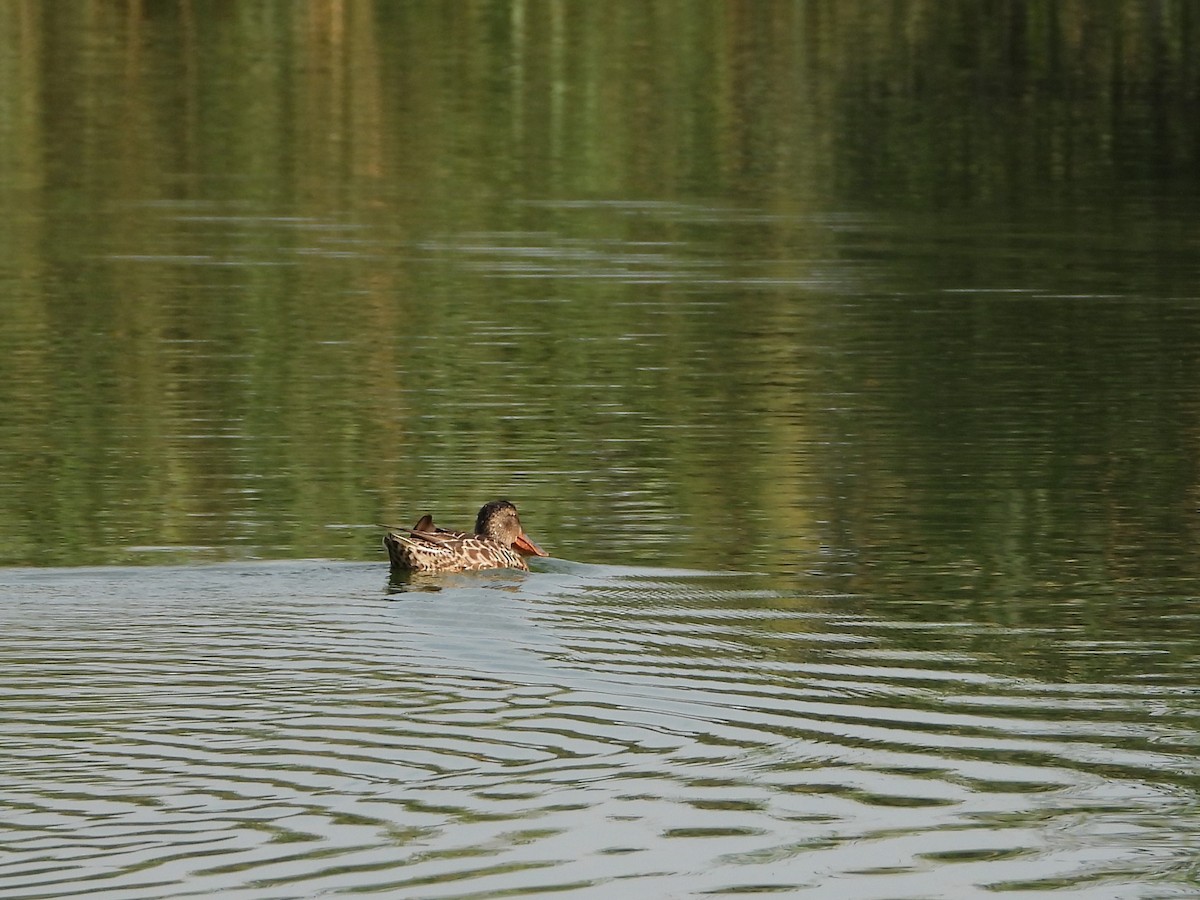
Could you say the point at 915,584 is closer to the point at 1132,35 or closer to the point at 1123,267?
the point at 1123,267

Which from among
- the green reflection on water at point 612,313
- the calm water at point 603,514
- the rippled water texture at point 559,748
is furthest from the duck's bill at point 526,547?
the rippled water texture at point 559,748

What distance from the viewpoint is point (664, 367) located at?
64.7 feet

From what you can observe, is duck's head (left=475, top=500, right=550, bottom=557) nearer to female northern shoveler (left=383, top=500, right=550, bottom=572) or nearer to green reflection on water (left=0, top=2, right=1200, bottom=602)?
female northern shoveler (left=383, top=500, right=550, bottom=572)

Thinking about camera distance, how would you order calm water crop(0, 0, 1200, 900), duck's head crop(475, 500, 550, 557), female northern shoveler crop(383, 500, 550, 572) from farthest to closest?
1. duck's head crop(475, 500, 550, 557)
2. female northern shoveler crop(383, 500, 550, 572)
3. calm water crop(0, 0, 1200, 900)

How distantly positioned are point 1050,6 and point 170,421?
49.4 m

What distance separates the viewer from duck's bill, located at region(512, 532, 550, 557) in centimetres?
1290

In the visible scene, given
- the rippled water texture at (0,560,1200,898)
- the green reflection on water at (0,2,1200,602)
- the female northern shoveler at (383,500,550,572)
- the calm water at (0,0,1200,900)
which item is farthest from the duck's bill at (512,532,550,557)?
the rippled water texture at (0,560,1200,898)

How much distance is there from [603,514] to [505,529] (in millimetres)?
1402

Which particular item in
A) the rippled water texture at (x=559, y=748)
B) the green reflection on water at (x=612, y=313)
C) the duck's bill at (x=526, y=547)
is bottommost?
the rippled water texture at (x=559, y=748)

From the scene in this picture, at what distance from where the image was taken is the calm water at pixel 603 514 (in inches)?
328

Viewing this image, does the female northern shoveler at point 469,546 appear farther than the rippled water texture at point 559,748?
Yes

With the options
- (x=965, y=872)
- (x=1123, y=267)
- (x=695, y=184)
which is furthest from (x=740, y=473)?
(x=695, y=184)

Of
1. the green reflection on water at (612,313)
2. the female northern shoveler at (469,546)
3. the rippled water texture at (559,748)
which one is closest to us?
the rippled water texture at (559,748)

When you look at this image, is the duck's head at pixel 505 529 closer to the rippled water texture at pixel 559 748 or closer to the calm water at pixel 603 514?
the calm water at pixel 603 514
